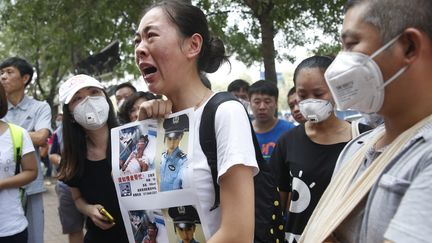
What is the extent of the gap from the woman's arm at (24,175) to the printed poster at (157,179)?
1.52m

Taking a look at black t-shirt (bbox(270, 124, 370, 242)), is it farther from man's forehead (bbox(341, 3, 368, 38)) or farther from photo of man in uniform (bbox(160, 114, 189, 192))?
man's forehead (bbox(341, 3, 368, 38))

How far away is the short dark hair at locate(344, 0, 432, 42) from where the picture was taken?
1206mm

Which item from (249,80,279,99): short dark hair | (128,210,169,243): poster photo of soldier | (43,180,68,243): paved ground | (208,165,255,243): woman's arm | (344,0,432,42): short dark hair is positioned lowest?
(43,180,68,243): paved ground

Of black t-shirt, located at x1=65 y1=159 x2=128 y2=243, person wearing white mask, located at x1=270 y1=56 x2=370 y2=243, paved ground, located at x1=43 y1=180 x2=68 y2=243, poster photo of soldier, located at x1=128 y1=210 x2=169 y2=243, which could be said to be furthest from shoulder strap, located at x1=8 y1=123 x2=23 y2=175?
paved ground, located at x1=43 y1=180 x2=68 y2=243

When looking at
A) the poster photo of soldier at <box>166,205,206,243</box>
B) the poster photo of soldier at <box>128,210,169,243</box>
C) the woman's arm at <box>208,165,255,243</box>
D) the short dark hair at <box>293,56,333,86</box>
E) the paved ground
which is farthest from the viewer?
the paved ground

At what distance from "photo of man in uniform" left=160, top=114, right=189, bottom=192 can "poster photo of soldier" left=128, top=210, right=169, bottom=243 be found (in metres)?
0.14

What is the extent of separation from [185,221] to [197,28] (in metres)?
0.77

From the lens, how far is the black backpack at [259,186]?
171cm

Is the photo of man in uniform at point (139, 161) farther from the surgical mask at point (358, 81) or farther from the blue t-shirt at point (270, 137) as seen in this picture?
the blue t-shirt at point (270, 137)

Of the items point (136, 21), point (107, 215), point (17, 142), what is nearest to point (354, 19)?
point (107, 215)

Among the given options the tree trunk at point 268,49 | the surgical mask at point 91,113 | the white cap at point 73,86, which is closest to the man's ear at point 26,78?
the white cap at point 73,86

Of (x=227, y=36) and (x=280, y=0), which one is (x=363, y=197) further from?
(x=227, y=36)

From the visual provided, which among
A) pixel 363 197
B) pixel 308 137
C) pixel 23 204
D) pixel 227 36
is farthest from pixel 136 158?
pixel 227 36

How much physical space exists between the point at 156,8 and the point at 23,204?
225cm
